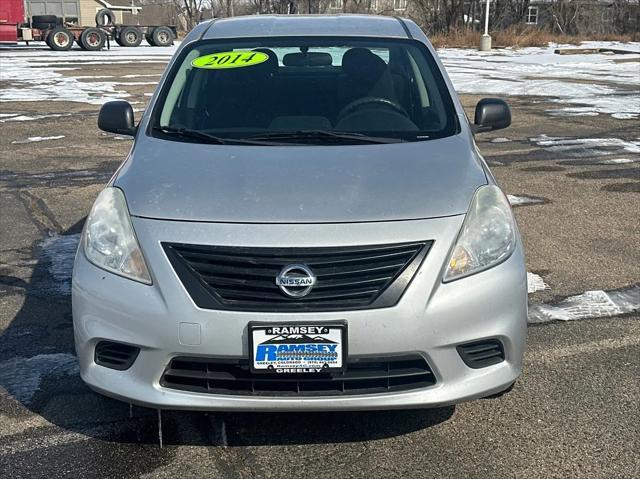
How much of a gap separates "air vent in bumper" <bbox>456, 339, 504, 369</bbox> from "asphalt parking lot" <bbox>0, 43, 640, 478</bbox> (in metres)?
0.39

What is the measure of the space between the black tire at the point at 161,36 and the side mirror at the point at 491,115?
38.6 meters

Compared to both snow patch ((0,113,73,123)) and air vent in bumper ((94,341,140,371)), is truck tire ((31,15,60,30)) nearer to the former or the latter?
snow patch ((0,113,73,123))

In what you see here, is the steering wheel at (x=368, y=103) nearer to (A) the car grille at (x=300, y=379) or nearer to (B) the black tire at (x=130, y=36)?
(A) the car grille at (x=300, y=379)

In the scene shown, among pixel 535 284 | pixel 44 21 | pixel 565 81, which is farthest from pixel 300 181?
pixel 44 21

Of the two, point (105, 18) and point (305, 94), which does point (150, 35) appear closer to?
point (105, 18)

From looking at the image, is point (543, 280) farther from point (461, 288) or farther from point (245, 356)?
Answer: point (245, 356)

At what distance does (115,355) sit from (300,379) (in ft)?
2.31

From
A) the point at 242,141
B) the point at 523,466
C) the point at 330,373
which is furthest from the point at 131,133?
the point at 523,466

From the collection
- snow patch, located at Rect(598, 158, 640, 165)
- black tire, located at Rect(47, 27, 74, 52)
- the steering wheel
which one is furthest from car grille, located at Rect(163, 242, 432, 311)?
black tire, located at Rect(47, 27, 74, 52)

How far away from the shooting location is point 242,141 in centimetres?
379

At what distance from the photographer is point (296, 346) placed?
9.14ft

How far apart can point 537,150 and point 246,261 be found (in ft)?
26.4

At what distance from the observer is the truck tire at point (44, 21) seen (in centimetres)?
3497

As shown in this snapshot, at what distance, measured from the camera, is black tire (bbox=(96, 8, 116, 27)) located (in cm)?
3828
